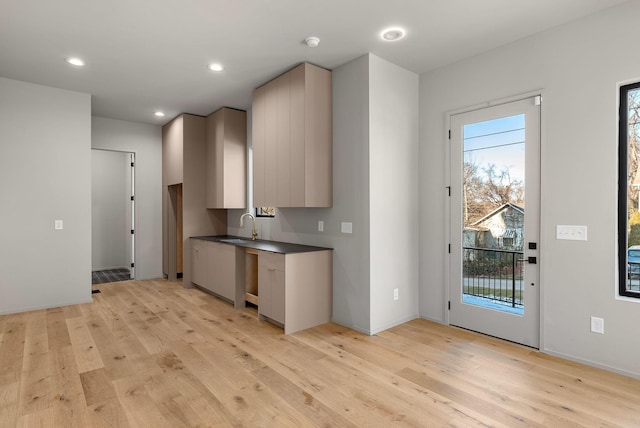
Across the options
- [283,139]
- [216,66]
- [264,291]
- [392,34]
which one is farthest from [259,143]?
[392,34]

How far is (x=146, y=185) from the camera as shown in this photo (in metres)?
6.54

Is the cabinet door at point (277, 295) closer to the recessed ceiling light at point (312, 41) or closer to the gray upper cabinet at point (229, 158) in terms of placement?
the gray upper cabinet at point (229, 158)

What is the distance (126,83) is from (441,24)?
384 centimetres

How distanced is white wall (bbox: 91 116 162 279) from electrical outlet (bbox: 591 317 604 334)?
6.54 m

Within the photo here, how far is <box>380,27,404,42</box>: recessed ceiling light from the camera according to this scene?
318 cm

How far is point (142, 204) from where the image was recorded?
6488mm

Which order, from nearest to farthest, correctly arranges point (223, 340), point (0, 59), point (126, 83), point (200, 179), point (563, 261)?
point (563, 261) → point (223, 340) → point (0, 59) → point (126, 83) → point (200, 179)

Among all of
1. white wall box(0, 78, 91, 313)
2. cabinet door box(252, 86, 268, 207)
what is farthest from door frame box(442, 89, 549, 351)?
white wall box(0, 78, 91, 313)

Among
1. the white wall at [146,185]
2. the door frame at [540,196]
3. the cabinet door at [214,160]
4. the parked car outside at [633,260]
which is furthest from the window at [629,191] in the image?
the white wall at [146,185]

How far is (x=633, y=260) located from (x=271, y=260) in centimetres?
323

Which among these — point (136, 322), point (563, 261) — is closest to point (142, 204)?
point (136, 322)

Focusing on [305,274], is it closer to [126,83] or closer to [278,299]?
[278,299]

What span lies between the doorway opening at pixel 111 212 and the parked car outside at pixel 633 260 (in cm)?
791

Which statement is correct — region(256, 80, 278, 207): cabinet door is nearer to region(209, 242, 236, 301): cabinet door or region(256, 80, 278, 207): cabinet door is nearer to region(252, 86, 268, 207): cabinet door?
region(252, 86, 268, 207): cabinet door
